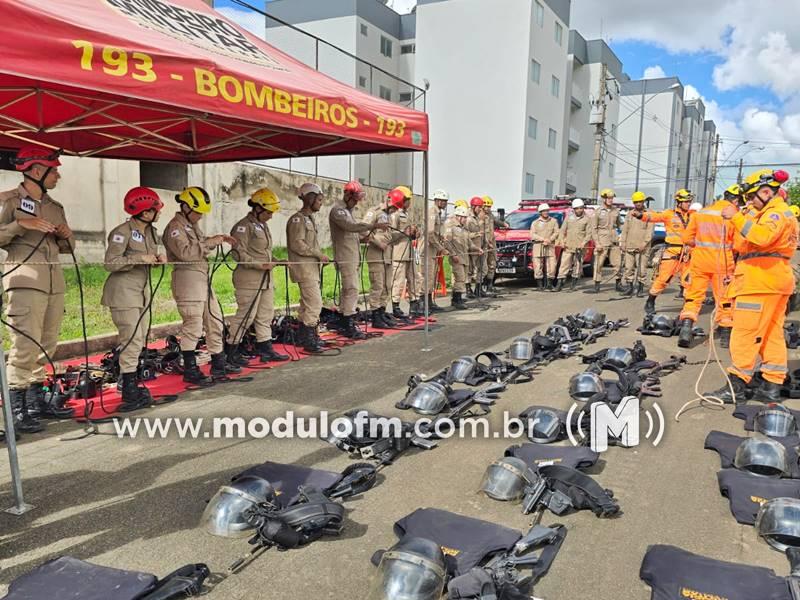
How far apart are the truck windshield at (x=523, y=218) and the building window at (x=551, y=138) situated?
22447 millimetres

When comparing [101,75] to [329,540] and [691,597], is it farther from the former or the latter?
[691,597]

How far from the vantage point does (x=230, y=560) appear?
9.87 ft

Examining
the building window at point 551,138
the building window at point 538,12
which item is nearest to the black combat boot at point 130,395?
the building window at point 538,12

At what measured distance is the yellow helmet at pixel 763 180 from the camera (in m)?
5.40

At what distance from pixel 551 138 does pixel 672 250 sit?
30010mm

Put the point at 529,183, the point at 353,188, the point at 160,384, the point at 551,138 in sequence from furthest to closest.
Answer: the point at 551,138
the point at 529,183
the point at 353,188
the point at 160,384

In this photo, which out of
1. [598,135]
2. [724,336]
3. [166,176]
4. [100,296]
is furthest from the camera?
[598,135]

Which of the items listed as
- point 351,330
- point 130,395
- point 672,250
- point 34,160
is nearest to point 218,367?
point 130,395

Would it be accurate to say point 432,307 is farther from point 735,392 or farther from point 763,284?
point 763,284

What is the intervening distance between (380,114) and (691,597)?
480cm

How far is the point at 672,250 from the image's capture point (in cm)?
981

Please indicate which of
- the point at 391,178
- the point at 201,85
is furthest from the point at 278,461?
the point at 391,178

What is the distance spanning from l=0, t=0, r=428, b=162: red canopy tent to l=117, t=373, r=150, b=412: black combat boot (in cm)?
223

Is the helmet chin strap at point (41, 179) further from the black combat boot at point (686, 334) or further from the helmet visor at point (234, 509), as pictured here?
the black combat boot at point (686, 334)
